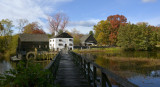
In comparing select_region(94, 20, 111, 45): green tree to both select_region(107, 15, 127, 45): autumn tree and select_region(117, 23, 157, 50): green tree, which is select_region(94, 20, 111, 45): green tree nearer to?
select_region(107, 15, 127, 45): autumn tree

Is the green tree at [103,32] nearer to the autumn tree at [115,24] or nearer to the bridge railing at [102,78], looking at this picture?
the autumn tree at [115,24]

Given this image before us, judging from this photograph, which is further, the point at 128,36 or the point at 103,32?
the point at 103,32

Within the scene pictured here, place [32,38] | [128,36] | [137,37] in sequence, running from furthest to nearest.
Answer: [32,38], [128,36], [137,37]

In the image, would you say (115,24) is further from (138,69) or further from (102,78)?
(102,78)

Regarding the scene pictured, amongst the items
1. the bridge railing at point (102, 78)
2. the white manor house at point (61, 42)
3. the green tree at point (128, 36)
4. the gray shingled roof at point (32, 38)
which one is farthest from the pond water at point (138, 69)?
the gray shingled roof at point (32, 38)

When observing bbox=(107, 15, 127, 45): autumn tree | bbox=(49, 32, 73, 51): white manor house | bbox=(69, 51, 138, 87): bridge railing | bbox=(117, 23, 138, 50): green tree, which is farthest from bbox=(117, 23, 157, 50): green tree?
bbox=(69, 51, 138, 87): bridge railing

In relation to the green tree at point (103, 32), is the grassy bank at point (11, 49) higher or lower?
lower

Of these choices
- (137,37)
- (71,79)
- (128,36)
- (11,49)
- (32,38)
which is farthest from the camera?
(32,38)

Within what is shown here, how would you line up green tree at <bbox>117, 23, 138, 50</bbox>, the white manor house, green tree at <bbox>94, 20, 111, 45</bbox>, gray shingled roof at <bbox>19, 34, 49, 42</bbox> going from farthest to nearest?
green tree at <bbox>94, 20, 111, 45</bbox> → the white manor house → green tree at <bbox>117, 23, 138, 50</bbox> → gray shingled roof at <bbox>19, 34, 49, 42</bbox>

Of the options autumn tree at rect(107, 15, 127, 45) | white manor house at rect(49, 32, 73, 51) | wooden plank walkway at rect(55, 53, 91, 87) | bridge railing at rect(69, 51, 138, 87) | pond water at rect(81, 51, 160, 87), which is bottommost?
pond water at rect(81, 51, 160, 87)

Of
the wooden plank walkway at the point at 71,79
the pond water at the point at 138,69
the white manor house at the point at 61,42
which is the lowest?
the pond water at the point at 138,69

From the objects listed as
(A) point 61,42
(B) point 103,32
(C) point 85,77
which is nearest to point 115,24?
(B) point 103,32

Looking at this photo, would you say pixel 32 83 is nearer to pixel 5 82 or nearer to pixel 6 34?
pixel 5 82

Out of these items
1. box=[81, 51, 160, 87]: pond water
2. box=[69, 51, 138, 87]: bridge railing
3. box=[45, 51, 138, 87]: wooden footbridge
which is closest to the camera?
box=[69, 51, 138, 87]: bridge railing
